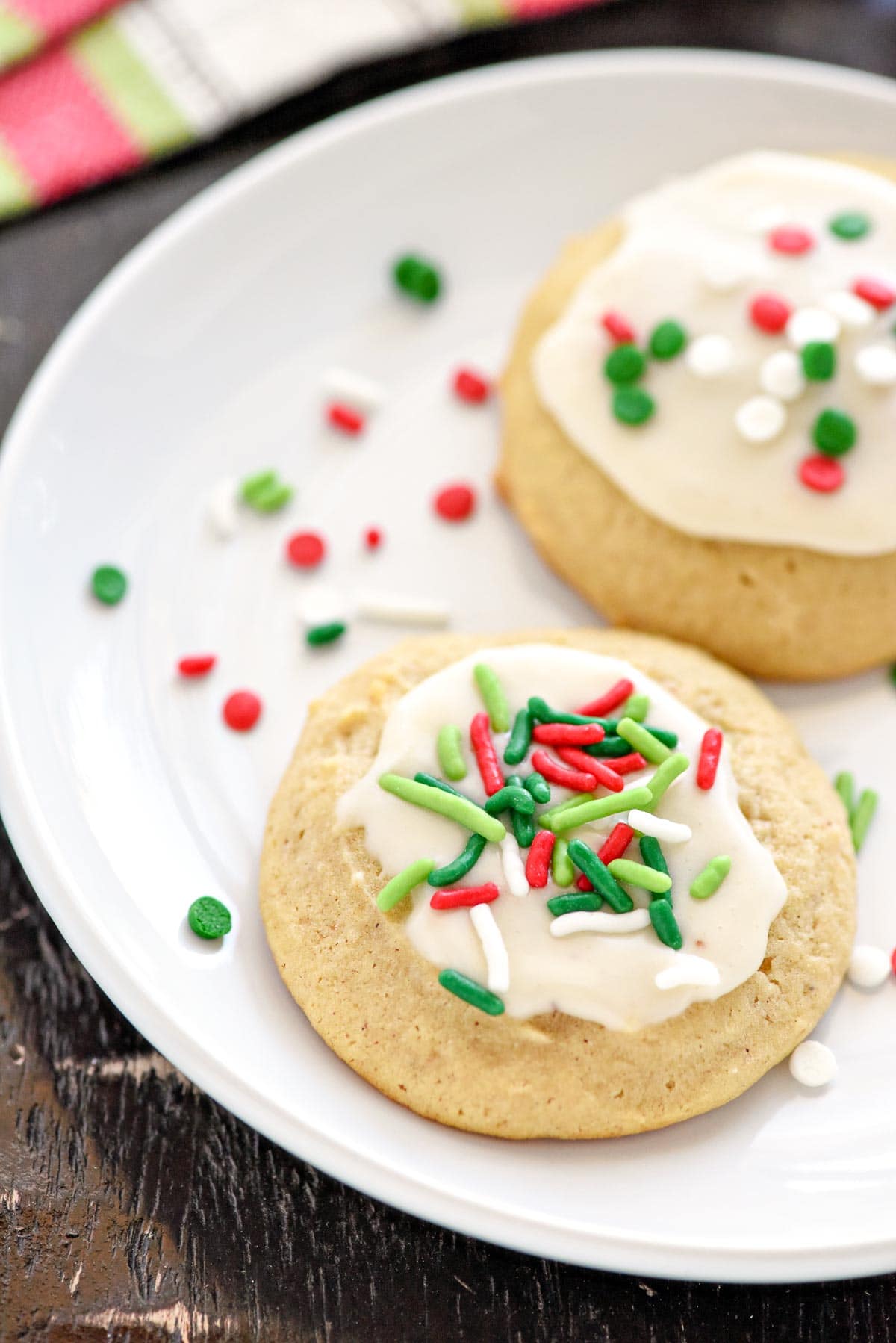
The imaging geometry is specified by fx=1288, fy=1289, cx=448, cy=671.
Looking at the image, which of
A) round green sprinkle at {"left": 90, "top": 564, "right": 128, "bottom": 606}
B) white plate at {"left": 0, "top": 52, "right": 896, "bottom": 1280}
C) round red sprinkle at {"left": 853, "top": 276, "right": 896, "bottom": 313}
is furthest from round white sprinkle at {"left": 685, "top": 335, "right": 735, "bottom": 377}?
round green sprinkle at {"left": 90, "top": 564, "right": 128, "bottom": 606}

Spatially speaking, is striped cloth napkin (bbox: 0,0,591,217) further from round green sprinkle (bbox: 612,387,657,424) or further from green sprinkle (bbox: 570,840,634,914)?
green sprinkle (bbox: 570,840,634,914)

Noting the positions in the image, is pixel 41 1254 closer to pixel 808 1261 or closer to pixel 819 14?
pixel 808 1261

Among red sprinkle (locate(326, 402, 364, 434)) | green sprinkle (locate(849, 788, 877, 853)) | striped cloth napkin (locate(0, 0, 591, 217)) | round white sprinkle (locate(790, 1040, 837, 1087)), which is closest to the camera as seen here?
round white sprinkle (locate(790, 1040, 837, 1087))

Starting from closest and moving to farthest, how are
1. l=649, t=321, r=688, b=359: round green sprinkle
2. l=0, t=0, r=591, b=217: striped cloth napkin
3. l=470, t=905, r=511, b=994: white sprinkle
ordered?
1. l=470, t=905, r=511, b=994: white sprinkle
2. l=649, t=321, r=688, b=359: round green sprinkle
3. l=0, t=0, r=591, b=217: striped cloth napkin

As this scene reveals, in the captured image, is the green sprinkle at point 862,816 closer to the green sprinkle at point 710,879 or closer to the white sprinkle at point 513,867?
the green sprinkle at point 710,879

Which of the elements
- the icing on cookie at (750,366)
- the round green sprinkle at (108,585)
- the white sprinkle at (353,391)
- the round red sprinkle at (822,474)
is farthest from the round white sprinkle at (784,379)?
the round green sprinkle at (108,585)

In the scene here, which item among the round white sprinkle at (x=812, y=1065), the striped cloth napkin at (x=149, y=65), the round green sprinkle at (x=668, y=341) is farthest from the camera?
the striped cloth napkin at (x=149, y=65)

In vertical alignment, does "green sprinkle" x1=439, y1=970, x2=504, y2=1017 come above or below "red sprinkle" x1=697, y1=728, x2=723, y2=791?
above

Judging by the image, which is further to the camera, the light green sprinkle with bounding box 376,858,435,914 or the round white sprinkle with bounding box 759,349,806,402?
the round white sprinkle with bounding box 759,349,806,402
